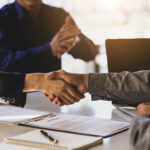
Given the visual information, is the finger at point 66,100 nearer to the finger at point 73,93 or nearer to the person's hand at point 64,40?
the finger at point 73,93

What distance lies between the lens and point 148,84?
1.46 meters

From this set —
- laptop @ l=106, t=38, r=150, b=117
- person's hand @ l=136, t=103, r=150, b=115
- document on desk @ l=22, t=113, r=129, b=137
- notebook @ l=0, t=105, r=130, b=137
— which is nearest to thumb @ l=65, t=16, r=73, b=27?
laptop @ l=106, t=38, r=150, b=117

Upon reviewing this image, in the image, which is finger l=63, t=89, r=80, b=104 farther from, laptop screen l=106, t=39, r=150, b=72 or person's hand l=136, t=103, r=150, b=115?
person's hand l=136, t=103, r=150, b=115

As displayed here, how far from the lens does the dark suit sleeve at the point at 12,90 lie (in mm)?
1718

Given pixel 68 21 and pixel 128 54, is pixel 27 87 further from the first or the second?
pixel 68 21

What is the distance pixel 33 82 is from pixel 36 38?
1.64 meters

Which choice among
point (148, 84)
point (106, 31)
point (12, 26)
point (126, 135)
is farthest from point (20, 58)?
point (126, 135)

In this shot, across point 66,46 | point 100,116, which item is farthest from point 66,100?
point 66,46

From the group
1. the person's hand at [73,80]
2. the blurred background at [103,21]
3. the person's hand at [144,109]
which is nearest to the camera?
the person's hand at [144,109]

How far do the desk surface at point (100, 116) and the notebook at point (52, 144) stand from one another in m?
0.04

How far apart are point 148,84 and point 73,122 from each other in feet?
1.26

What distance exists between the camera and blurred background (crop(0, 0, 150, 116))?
320 cm

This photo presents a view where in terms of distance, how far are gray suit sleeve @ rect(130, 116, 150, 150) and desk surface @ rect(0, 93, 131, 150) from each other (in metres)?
0.25

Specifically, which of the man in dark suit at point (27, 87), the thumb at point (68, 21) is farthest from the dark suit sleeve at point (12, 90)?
the thumb at point (68, 21)
